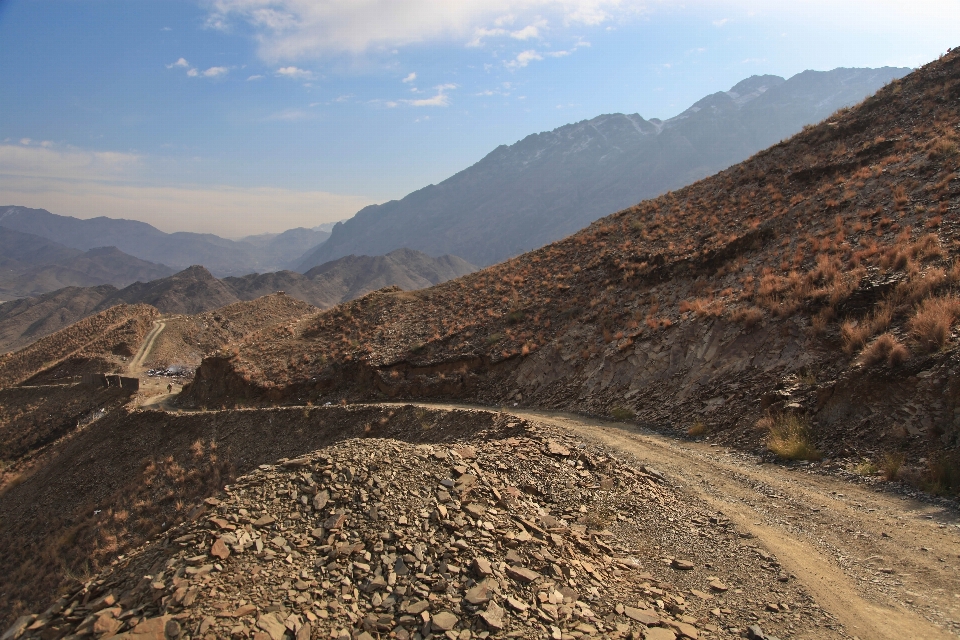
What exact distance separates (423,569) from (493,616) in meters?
0.97

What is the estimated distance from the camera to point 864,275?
1199 centimetres

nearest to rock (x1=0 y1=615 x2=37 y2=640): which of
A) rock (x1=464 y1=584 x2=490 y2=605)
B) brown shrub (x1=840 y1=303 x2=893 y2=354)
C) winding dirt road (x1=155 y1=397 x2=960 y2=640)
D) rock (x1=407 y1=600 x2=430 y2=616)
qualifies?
rock (x1=407 y1=600 x2=430 y2=616)

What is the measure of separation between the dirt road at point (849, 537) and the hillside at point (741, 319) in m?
0.85

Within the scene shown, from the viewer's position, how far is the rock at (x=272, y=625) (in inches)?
176

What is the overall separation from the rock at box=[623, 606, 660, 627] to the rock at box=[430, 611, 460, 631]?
1.70 metres

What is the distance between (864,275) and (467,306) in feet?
51.6

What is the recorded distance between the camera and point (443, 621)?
466 cm

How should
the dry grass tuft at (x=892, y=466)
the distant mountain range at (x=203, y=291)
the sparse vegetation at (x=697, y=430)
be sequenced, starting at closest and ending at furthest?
the dry grass tuft at (x=892, y=466), the sparse vegetation at (x=697, y=430), the distant mountain range at (x=203, y=291)

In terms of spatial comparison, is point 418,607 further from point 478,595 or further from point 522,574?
point 522,574

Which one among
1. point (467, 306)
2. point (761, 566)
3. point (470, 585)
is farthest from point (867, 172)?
point (470, 585)

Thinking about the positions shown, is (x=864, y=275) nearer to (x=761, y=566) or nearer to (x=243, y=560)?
(x=761, y=566)

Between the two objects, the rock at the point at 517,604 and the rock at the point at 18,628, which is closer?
the rock at the point at 517,604

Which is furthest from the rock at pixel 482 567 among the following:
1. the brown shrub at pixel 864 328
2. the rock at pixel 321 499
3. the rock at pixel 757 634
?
the brown shrub at pixel 864 328

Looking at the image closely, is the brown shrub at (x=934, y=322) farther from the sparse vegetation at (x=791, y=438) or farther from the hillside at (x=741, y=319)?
the sparse vegetation at (x=791, y=438)
